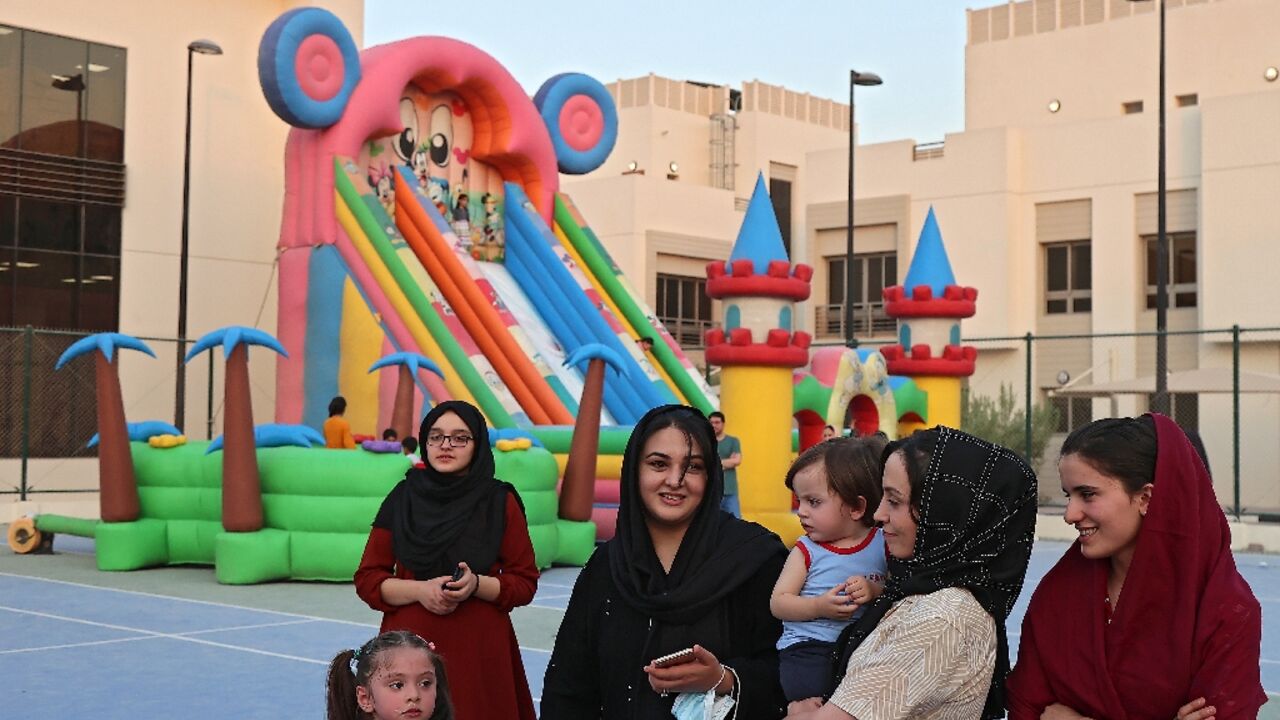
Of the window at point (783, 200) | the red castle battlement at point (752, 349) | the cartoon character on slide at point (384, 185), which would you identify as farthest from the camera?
the window at point (783, 200)

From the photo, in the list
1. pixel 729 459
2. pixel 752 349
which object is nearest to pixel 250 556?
pixel 729 459

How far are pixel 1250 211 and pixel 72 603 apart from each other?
22643mm

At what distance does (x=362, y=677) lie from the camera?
389 cm

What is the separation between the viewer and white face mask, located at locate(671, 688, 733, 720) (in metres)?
3.48

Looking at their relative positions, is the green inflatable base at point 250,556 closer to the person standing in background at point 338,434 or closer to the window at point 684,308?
the person standing in background at point 338,434

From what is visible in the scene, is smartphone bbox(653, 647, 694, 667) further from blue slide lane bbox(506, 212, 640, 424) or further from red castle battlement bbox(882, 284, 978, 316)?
red castle battlement bbox(882, 284, 978, 316)

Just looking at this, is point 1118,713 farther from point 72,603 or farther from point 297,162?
point 297,162

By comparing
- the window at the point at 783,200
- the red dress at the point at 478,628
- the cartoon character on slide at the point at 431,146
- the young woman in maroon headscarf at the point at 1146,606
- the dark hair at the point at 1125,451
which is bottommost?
the red dress at the point at 478,628

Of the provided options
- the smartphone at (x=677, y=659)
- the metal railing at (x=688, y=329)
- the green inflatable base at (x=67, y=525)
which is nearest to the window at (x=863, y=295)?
the metal railing at (x=688, y=329)

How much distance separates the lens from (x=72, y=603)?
11.0 metres

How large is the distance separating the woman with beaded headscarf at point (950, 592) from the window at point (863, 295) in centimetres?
3113

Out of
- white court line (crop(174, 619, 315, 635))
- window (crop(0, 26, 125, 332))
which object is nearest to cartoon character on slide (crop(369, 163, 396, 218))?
window (crop(0, 26, 125, 332))

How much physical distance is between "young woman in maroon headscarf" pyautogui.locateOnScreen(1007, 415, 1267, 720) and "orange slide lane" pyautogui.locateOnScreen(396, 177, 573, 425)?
12.7 metres

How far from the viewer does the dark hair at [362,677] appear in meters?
3.89
